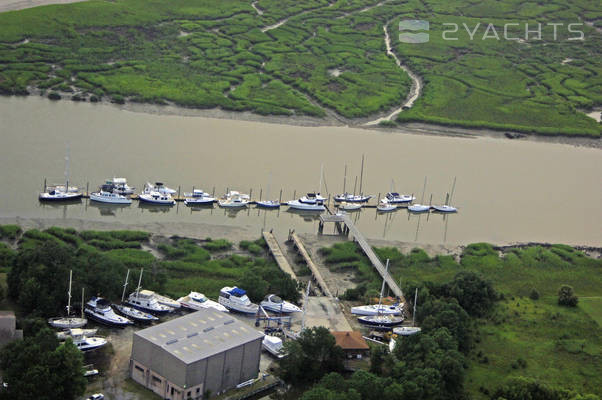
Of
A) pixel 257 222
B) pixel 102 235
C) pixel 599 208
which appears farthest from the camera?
pixel 599 208

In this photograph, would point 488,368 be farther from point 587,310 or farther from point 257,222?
point 257,222

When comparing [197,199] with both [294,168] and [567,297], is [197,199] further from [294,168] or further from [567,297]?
[567,297]

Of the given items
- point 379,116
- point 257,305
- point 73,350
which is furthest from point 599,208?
point 73,350

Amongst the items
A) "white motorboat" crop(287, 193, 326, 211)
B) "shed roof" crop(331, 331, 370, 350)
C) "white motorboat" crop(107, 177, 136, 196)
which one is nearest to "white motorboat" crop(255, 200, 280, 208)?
"white motorboat" crop(287, 193, 326, 211)

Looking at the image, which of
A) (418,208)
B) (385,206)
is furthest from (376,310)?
(418,208)

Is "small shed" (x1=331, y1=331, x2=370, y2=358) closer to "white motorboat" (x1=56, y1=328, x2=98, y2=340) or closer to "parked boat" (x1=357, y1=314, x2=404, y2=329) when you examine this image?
"parked boat" (x1=357, y1=314, x2=404, y2=329)

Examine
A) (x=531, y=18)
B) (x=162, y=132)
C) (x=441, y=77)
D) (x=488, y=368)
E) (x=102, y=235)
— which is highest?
(x=531, y=18)
